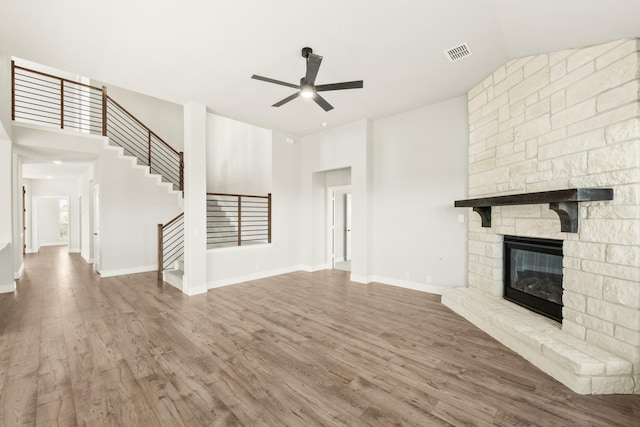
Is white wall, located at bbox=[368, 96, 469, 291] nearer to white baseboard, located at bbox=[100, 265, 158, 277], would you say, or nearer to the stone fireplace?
the stone fireplace

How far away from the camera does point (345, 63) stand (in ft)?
12.0

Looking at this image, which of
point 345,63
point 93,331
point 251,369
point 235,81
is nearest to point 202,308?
point 93,331

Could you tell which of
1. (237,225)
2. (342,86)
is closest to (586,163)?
(342,86)

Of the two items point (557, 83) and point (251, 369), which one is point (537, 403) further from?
point (557, 83)

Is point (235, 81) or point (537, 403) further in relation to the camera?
point (235, 81)

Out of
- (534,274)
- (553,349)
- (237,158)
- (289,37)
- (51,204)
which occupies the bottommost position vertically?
(553,349)

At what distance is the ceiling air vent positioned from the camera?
3.32 metres

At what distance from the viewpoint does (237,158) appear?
8664 mm

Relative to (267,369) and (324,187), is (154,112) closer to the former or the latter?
(324,187)

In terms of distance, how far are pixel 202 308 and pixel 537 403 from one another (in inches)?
157

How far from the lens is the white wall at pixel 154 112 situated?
7270mm

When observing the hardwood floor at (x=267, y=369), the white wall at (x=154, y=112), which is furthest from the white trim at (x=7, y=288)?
the white wall at (x=154, y=112)

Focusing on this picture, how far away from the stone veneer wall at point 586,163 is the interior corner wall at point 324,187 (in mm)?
2497

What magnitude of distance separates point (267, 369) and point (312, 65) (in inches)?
119
